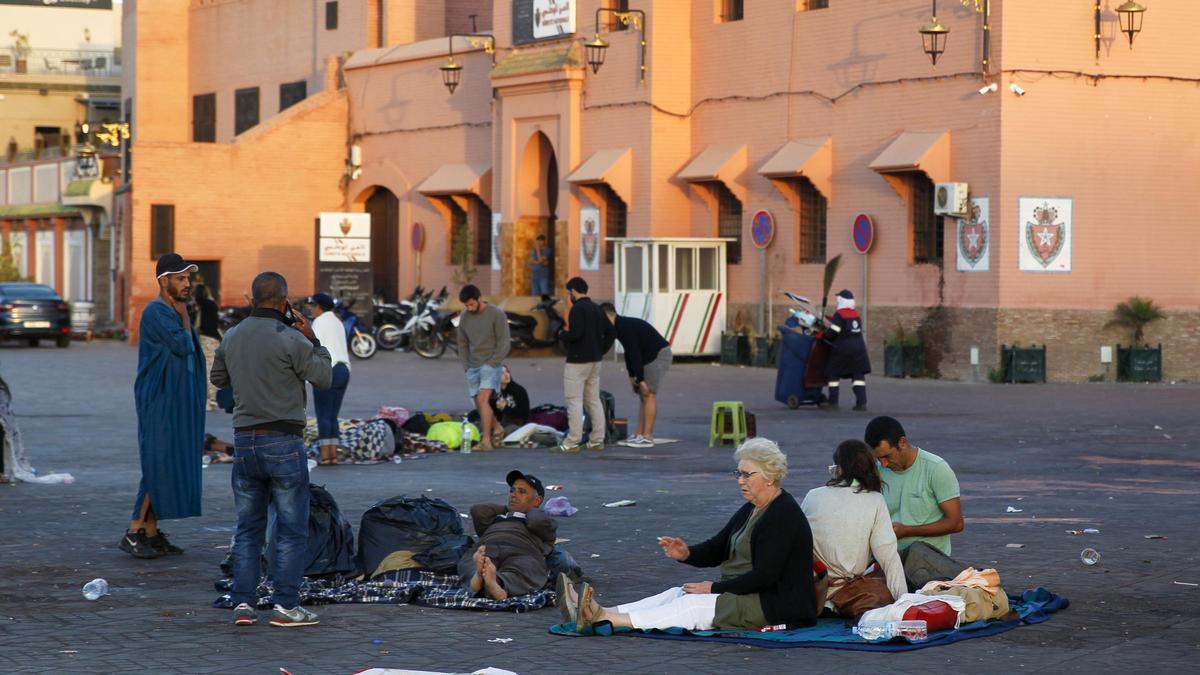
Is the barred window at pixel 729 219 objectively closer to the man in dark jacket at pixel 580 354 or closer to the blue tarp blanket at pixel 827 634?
the man in dark jacket at pixel 580 354

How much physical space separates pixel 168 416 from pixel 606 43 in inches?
1013

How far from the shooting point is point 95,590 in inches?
395

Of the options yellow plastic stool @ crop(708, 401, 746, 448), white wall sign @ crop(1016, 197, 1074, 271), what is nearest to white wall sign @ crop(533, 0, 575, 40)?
white wall sign @ crop(1016, 197, 1074, 271)

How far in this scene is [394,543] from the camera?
1052 centimetres

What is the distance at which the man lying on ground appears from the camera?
984 centimetres

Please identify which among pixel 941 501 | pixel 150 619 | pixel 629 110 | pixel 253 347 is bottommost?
pixel 150 619

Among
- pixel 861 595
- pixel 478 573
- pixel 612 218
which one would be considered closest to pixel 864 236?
pixel 612 218

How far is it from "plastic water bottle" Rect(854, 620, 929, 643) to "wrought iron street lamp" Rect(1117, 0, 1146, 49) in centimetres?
2164

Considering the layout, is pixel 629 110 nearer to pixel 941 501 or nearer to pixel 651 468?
pixel 651 468

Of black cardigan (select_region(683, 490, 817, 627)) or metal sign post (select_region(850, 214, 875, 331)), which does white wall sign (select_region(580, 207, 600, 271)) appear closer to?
metal sign post (select_region(850, 214, 875, 331))

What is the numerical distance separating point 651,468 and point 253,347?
7.91 metres

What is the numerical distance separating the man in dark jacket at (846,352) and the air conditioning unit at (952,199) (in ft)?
21.0

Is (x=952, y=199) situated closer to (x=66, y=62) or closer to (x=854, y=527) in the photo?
(x=854, y=527)

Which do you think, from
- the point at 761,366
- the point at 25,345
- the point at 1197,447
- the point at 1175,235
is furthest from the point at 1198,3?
the point at 25,345
